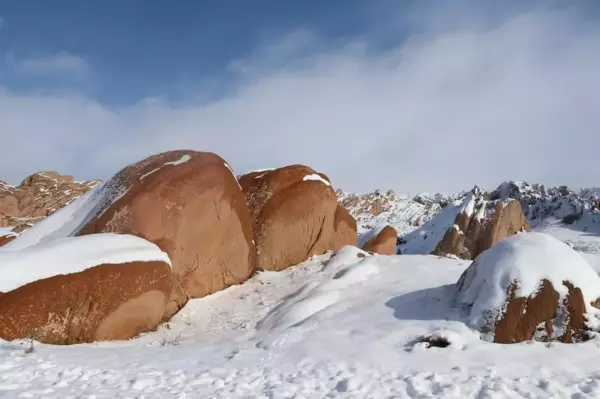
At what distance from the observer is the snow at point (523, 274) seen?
959 cm

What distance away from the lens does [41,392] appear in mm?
6199

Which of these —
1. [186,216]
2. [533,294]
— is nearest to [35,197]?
[186,216]

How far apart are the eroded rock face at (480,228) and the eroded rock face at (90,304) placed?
4078cm

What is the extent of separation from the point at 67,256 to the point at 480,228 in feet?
151

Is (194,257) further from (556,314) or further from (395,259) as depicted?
(556,314)

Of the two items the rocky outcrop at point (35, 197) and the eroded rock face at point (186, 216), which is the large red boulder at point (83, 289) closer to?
the eroded rock face at point (186, 216)

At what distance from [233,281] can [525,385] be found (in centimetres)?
1163

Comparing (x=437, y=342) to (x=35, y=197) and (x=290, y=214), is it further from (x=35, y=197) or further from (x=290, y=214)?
(x=35, y=197)

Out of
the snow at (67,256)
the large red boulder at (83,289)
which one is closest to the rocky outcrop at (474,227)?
the large red boulder at (83,289)

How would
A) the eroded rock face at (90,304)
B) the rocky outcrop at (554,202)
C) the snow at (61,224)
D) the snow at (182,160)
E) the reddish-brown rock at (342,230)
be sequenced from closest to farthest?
the eroded rock face at (90,304), the snow at (61,224), the snow at (182,160), the reddish-brown rock at (342,230), the rocky outcrop at (554,202)

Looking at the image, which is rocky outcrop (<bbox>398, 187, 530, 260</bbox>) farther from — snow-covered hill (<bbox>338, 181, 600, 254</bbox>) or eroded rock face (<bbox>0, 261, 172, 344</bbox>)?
eroded rock face (<bbox>0, 261, 172, 344</bbox>)

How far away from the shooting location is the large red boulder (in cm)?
1013

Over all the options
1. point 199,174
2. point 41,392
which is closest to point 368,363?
point 41,392

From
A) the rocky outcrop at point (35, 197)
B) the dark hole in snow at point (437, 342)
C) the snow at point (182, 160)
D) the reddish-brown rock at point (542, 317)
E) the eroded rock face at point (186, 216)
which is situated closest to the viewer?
the dark hole in snow at point (437, 342)
